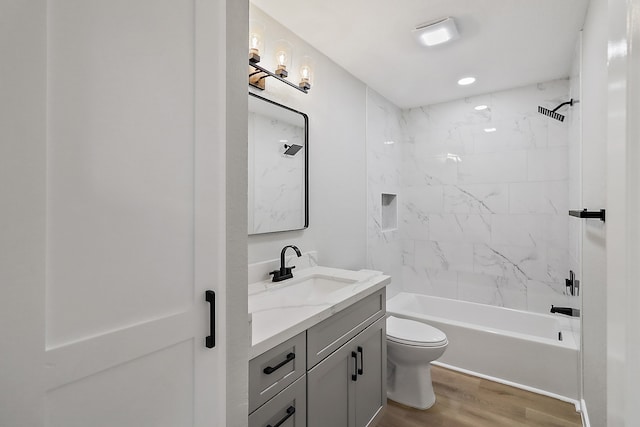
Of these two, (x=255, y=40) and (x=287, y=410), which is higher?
(x=255, y=40)

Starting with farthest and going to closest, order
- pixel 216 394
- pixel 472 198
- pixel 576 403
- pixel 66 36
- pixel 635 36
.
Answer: pixel 472 198, pixel 576 403, pixel 216 394, pixel 66 36, pixel 635 36

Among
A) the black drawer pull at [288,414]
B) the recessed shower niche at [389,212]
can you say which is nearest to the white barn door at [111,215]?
the black drawer pull at [288,414]

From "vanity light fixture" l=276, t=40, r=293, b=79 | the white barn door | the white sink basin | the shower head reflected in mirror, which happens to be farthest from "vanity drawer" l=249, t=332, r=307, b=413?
"vanity light fixture" l=276, t=40, r=293, b=79

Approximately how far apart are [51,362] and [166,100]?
607 millimetres

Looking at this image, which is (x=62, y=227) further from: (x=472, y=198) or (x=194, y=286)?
(x=472, y=198)

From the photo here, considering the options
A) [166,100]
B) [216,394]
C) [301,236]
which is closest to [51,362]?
[216,394]

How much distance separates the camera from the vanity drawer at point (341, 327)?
1381 millimetres

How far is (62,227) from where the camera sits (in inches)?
24.3

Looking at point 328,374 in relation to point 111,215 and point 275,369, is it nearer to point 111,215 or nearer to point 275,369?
point 275,369

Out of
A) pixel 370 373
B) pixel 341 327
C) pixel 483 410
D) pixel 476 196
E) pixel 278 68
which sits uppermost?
pixel 278 68

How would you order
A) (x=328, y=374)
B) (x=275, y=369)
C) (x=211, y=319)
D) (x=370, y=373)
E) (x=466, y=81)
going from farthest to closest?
(x=466, y=81), (x=370, y=373), (x=328, y=374), (x=275, y=369), (x=211, y=319)

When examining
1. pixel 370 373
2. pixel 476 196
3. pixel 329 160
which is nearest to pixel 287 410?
pixel 370 373

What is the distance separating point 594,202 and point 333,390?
163cm

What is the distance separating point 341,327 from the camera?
A: 1.57m
